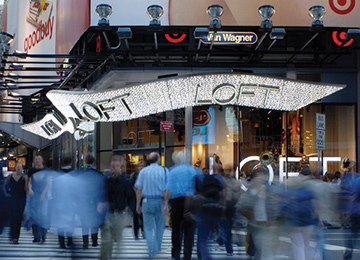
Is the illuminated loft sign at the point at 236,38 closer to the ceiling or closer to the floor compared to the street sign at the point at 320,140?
closer to the ceiling

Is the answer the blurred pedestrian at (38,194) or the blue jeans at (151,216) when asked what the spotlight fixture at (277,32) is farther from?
the blurred pedestrian at (38,194)

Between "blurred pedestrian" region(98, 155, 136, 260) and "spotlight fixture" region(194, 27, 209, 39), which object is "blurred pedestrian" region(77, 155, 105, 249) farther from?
"spotlight fixture" region(194, 27, 209, 39)

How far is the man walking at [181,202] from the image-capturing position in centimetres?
927

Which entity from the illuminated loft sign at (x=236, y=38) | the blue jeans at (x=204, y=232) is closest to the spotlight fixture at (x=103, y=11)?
the illuminated loft sign at (x=236, y=38)

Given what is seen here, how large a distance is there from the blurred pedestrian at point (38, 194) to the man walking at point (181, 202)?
3.53m

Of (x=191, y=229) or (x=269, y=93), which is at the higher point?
(x=269, y=93)

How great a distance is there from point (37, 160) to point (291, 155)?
461 inches

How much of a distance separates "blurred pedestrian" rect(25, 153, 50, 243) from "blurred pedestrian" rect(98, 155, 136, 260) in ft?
9.31

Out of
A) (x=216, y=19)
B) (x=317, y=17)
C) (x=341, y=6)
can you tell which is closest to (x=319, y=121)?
(x=317, y=17)

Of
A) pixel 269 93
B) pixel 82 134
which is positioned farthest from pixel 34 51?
pixel 269 93

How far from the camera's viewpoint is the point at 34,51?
31281mm

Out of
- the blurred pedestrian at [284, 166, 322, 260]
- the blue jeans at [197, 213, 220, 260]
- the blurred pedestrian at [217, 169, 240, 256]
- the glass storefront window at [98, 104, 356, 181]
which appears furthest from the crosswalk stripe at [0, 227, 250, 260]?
the glass storefront window at [98, 104, 356, 181]

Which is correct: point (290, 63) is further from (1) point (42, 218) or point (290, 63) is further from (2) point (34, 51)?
(2) point (34, 51)

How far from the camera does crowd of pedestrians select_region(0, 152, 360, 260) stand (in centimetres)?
797
